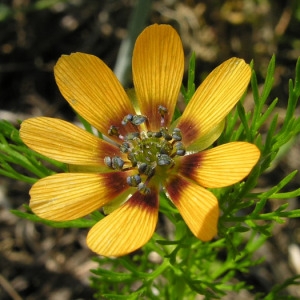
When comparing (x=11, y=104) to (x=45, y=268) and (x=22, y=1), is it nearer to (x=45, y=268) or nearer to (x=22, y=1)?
(x=22, y=1)

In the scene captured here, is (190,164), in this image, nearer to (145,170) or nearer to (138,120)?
(145,170)

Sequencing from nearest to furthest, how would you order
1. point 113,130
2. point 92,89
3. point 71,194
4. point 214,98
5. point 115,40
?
1. point 71,194
2. point 214,98
3. point 92,89
4. point 113,130
5. point 115,40

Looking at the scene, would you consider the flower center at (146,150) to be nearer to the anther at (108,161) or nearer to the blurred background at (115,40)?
the anther at (108,161)

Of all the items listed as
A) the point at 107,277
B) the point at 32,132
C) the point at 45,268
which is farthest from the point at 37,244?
the point at 32,132

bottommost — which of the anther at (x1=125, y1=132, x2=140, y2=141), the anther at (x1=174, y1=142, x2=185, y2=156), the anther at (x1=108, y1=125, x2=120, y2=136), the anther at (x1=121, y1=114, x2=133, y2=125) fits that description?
the anther at (x1=174, y1=142, x2=185, y2=156)

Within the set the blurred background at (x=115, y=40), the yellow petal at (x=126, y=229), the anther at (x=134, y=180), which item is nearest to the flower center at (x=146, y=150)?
the anther at (x=134, y=180)

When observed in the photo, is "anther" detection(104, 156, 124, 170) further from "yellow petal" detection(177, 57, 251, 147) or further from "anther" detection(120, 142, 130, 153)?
"yellow petal" detection(177, 57, 251, 147)

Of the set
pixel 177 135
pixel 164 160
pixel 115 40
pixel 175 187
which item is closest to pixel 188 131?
pixel 177 135

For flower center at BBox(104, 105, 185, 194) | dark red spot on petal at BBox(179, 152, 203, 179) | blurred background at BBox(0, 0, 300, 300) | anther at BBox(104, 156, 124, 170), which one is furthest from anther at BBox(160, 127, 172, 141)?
blurred background at BBox(0, 0, 300, 300)
